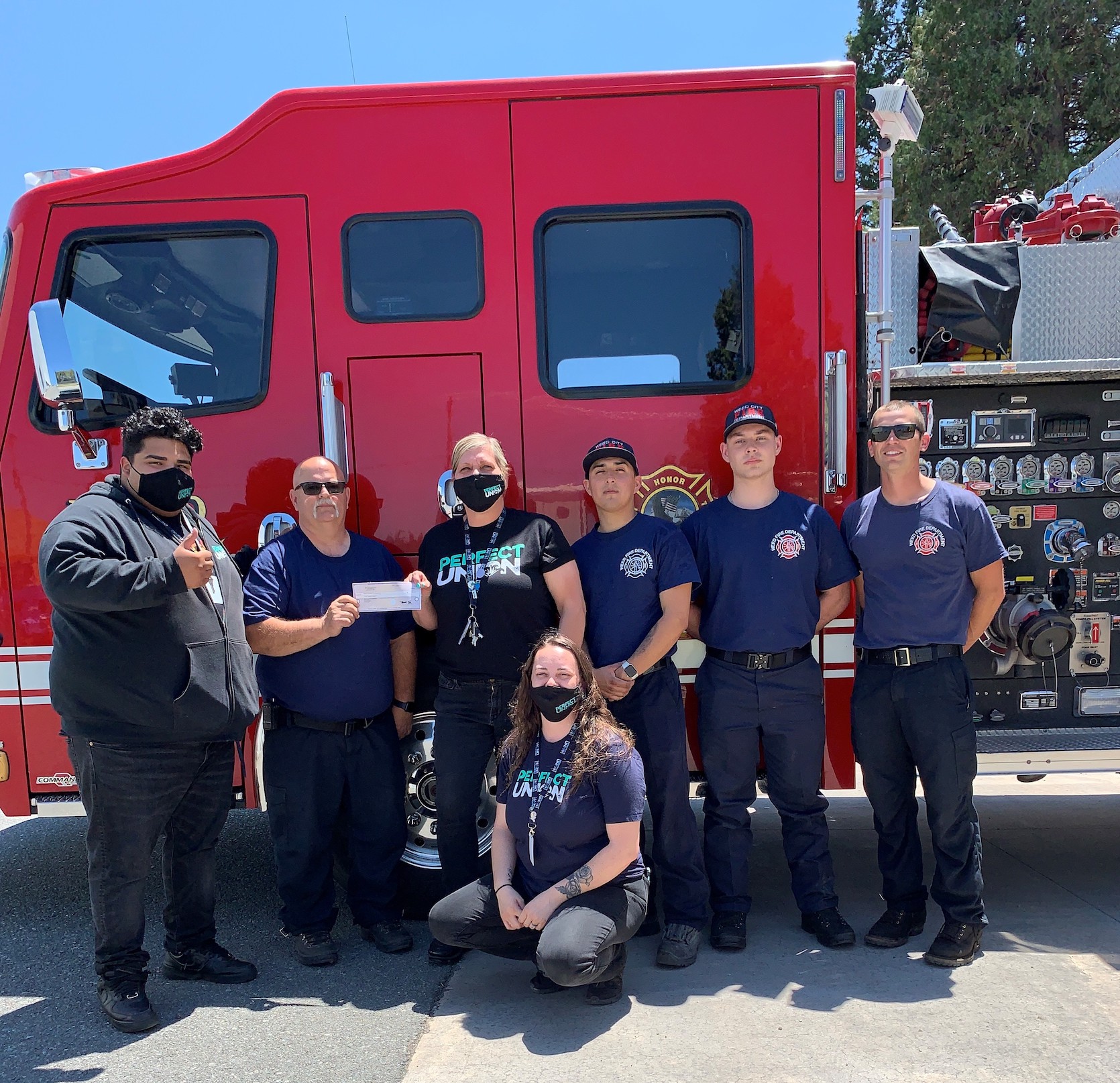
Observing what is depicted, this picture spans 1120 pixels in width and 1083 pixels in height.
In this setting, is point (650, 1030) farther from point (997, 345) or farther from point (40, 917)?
point (997, 345)

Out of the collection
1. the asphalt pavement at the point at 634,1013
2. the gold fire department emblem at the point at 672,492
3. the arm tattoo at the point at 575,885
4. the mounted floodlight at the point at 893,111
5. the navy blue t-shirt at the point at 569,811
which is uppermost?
the mounted floodlight at the point at 893,111

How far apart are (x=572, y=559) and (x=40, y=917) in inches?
111

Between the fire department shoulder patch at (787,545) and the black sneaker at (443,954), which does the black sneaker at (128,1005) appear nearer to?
the black sneaker at (443,954)

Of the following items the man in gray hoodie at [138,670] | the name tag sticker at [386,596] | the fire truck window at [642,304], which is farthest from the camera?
the fire truck window at [642,304]

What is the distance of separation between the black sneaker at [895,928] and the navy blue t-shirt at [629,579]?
1.29 meters

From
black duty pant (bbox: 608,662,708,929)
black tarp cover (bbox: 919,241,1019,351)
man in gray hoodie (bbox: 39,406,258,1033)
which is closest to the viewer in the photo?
man in gray hoodie (bbox: 39,406,258,1033)

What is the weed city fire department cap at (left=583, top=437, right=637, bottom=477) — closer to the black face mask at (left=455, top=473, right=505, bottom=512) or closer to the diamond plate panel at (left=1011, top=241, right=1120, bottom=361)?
the black face mask at (left=455, top=473, right=505, bottom=512)

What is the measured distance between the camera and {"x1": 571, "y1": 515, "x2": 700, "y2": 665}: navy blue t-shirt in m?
3.41

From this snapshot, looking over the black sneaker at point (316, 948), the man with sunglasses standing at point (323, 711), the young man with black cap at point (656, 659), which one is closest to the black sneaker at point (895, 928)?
the young man with black cap at point (656, 659)

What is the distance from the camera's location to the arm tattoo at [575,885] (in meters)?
3.06

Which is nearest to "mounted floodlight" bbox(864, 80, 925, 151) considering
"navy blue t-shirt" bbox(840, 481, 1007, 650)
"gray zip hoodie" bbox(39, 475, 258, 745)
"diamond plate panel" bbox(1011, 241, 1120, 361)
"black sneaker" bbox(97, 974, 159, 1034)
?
"diamond plate panel" bbox(1011, 241, 1120, 361)

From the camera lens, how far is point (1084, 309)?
4.06 meters

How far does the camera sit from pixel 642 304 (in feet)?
12.0

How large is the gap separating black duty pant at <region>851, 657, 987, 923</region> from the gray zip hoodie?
2.29m
